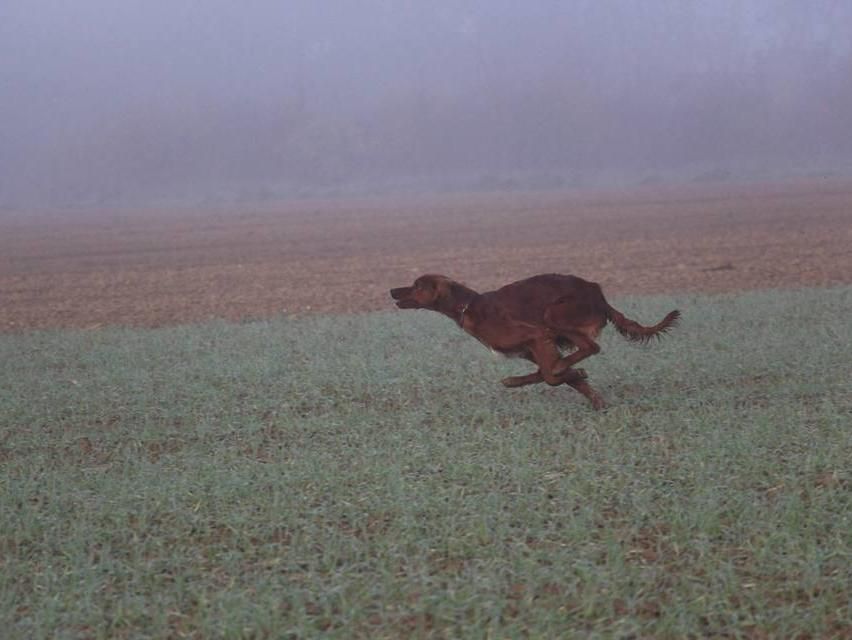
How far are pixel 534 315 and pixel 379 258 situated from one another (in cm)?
2411

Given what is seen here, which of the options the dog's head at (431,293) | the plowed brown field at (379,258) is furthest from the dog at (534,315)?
the plowed brown field at (379,258)

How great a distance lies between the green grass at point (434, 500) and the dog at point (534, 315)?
0.52 m

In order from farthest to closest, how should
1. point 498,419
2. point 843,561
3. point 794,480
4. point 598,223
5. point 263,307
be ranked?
point 598,223
point 263,307
point 498,419
point 794,480
point 843,561

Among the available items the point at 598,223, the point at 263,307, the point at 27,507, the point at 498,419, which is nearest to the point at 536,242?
the point at 598,223

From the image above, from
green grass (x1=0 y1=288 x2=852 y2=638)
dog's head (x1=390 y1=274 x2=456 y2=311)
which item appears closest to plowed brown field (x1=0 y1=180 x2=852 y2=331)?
green grass (x1=0 y1=288 x2=852 y2=638)

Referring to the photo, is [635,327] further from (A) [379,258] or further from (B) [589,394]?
(A) [379,258]

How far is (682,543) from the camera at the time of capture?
5.64 metres

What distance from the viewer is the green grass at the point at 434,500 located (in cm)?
504

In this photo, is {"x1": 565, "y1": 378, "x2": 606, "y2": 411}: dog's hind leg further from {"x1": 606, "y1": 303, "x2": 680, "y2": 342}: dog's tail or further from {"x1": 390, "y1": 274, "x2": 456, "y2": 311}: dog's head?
{"x1": 390, "y1": 274, "x2": 456, "y2": 311}: dog's head

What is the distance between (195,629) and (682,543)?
251 centimetres

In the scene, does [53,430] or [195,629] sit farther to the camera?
[53,430]

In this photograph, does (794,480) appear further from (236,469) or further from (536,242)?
(536,242)

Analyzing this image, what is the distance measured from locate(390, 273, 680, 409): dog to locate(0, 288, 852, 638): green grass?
→ 52 cm

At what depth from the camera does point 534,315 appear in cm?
818
